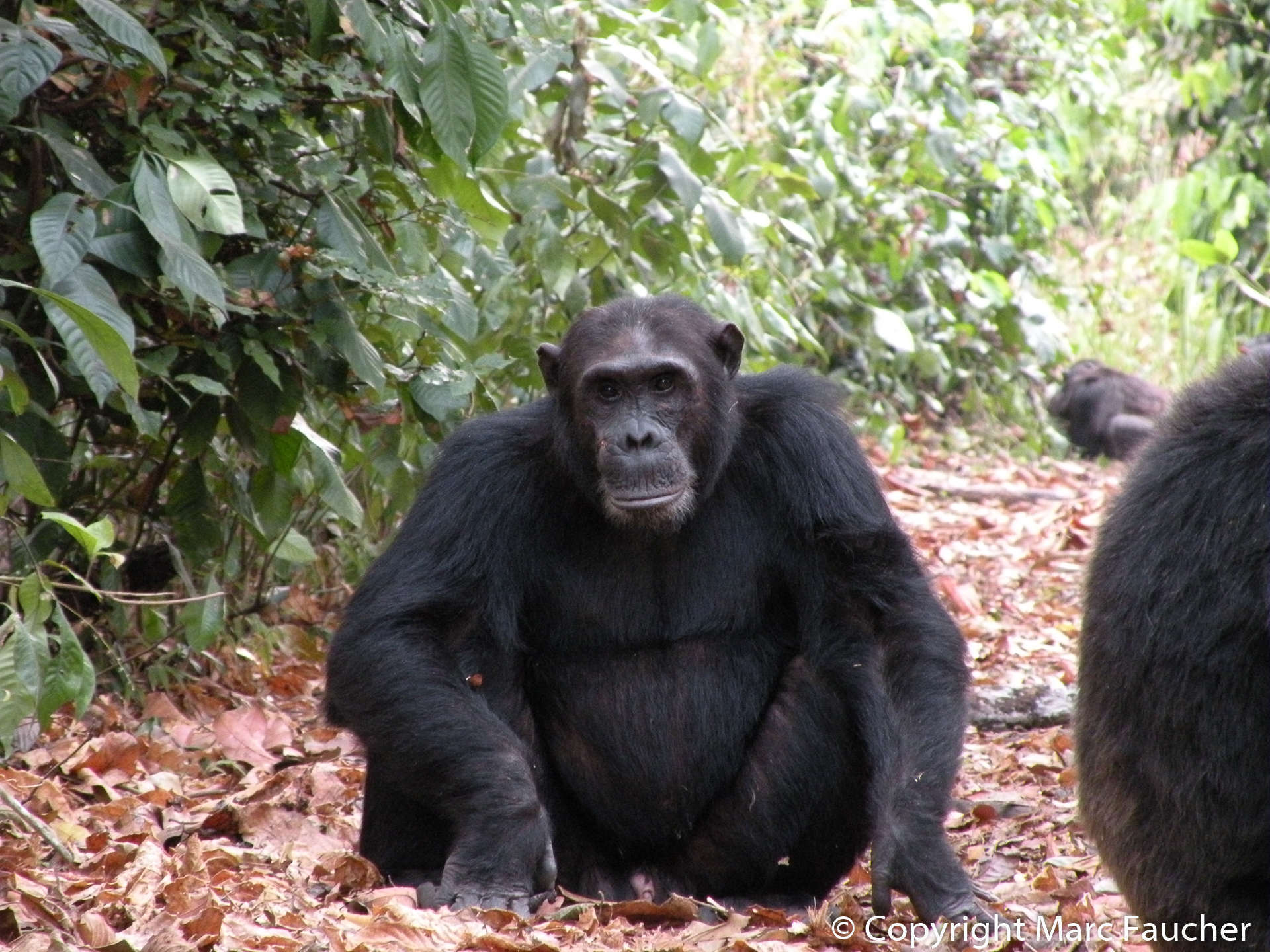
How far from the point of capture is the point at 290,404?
5.49 m

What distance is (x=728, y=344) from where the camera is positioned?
17.7 ft

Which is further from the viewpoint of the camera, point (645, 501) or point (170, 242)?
point (645, 501)

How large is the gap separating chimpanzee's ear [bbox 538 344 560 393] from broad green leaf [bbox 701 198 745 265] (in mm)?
1981

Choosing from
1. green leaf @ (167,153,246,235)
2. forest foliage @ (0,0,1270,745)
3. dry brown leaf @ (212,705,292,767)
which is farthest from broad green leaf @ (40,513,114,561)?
dry brown leaf @ (212,705,292,767)

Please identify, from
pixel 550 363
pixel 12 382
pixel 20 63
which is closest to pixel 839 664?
pixel 550 363

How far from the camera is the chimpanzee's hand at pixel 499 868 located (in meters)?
4.47

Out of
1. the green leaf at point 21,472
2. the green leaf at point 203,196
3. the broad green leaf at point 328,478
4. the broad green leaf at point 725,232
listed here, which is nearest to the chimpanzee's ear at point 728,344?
the broad green leaf at point 328,478

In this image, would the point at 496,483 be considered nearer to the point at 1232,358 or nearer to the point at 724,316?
the point at 1232,358

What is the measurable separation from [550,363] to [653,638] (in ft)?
3.54

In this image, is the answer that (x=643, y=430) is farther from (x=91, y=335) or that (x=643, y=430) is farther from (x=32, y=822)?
(x=32, y=822)

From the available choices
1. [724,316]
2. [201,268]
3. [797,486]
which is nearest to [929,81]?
[724,316]

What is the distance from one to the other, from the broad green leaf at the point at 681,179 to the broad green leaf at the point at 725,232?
107 mm

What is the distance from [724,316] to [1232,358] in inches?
161

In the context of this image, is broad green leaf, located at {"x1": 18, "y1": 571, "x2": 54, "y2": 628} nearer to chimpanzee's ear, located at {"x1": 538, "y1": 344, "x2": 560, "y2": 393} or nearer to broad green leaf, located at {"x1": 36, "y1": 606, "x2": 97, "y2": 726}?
broad green leaf, located at {"x1": 36, "y1": 606, "x2": 97, "y2": 726}
